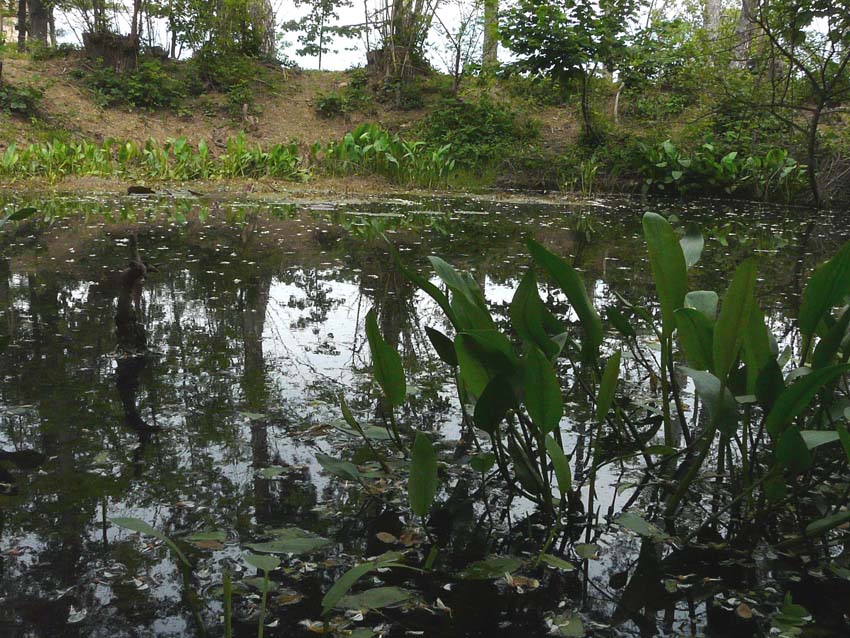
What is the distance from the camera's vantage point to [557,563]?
4.91 feet

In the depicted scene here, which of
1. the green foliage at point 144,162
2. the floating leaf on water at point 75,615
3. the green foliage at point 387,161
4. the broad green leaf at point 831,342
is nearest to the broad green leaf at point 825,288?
the broad green leaf at point 831,342

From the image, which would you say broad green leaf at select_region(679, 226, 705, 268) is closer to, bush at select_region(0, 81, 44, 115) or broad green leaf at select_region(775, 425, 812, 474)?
broad green leaf at select_region(775, 425, 812, 474)

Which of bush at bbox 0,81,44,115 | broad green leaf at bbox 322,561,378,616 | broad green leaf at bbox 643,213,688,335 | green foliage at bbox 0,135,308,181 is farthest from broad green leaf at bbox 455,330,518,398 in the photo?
bush at bbox 0,81,44,115

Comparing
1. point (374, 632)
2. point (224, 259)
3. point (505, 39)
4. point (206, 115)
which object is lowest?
point (374, 632)

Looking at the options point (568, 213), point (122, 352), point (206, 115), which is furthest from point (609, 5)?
point (122, 352)

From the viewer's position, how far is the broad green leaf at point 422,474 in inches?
55.9

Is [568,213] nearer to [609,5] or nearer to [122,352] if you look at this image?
[609,5]

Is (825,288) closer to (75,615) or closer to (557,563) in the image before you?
(557,563)

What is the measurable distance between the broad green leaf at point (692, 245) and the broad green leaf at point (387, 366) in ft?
2.51

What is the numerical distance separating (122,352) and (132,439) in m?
0.86

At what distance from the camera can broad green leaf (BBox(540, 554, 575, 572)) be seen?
1.49 m

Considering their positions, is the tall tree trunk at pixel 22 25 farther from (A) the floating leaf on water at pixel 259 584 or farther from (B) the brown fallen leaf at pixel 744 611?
(B) the brown fallen leaf at pixel 744 611

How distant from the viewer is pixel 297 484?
1.85m

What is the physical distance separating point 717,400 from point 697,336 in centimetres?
17
